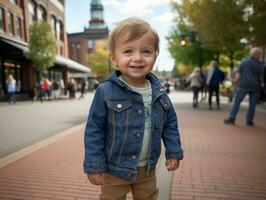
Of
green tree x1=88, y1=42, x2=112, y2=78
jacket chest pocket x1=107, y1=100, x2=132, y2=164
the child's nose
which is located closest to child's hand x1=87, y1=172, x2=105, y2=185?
jacket chest pocket x1=107, y1=100, x2=132, y2=164

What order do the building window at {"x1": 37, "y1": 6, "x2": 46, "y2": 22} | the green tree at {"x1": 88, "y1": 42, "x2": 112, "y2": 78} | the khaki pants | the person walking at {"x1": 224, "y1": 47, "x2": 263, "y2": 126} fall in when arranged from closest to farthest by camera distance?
the khaki pants < the person walking at {"x1": 224, "y1": 47, "x2": 263, "y2": 126} < the building window at {"x1": 37, "y1": 6, "x2": 46, "y2": 22} < the green tree at {"x1": 88, "y1": 42, "x2": 112, "y2": 78}

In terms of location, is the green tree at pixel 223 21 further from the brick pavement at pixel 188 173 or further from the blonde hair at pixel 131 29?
the blonde hair at pixel 131 29

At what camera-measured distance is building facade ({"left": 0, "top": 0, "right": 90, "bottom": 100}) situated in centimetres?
1328

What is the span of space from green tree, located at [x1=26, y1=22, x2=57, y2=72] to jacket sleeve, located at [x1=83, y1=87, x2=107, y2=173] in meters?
19.5

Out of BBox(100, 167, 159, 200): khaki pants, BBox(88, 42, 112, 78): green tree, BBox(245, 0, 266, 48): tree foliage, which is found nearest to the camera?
BBox(100, 167, 159, 200): khaki pants

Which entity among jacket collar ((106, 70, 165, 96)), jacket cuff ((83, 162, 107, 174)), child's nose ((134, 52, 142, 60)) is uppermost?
child's nose ((134, 52, 142, 60))

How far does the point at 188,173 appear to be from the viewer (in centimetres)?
411

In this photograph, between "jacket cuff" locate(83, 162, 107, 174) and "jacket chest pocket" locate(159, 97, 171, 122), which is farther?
"jacket chest pocket" locate(159, 97, 171, 122)

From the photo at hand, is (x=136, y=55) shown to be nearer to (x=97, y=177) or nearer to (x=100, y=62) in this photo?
(x=97, y=177)

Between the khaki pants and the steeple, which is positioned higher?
the steeple

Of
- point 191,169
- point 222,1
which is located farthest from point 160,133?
point 222,1

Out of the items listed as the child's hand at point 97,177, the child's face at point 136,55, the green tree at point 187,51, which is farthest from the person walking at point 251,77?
the green tree at point 187,51

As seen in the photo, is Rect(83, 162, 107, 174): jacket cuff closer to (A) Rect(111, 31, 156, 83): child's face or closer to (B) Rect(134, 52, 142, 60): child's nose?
(A) Rect(111, 31, 156, 83): child's face

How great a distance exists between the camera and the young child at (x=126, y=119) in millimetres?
2090
